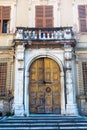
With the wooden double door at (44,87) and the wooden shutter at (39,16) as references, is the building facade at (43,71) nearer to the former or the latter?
the wooden double door at (44,87)

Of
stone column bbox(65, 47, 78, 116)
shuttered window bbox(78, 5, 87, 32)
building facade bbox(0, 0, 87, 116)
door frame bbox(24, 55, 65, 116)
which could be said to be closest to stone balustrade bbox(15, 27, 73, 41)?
building facade bbox(0, 0, 87, 116)

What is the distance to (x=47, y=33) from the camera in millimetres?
13188

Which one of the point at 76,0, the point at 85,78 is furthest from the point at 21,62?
the point at 76,0

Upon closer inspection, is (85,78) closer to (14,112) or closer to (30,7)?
(14,112)

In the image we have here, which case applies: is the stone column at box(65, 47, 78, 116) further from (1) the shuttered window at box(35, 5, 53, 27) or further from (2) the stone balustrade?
(1) the shuttered window at box(35, 5, 53, 27)

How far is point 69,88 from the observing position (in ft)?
40.6

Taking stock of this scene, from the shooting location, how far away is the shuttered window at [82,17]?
47.9ft

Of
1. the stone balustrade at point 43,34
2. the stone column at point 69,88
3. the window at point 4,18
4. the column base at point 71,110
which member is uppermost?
the window at point 4,18

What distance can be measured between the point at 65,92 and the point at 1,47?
205 inches

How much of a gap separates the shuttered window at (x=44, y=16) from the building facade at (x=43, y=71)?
1.69 feet

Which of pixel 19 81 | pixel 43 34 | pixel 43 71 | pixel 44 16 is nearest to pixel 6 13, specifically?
pixel 44 16

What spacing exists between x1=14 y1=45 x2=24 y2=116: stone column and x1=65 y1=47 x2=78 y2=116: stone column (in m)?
2.66

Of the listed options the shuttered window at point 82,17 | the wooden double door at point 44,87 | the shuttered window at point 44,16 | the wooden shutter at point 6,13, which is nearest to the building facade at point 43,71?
the wooden double door at point 44,87

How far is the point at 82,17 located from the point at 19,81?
254 inches
